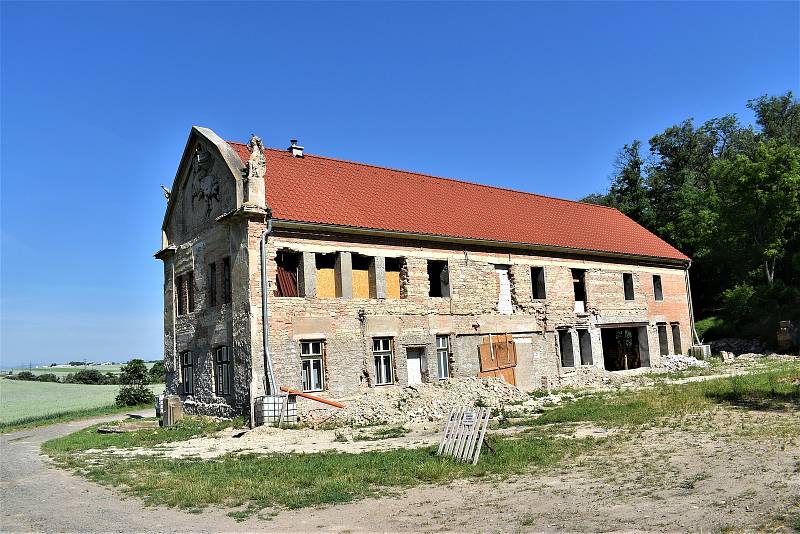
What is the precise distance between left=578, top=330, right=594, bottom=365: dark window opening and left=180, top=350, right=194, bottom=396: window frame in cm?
1662

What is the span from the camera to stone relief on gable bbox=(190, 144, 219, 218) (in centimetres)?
2286

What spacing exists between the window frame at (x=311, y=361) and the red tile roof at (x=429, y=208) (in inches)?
156

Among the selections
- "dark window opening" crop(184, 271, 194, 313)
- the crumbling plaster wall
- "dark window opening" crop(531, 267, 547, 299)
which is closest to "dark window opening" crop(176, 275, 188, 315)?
"dark window opening" crop(184, 271, 194, 313)

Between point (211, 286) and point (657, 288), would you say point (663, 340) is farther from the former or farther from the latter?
point (211, 286)

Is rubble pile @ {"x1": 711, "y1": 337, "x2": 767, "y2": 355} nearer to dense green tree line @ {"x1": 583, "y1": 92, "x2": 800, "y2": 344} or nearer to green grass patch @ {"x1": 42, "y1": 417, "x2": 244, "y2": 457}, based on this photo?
dense green tree line @ {"x1": 583, "y1": 92, "x2": 800, "y2": 344}

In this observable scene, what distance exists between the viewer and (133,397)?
4006 centimetres

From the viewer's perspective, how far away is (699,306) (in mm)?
45031

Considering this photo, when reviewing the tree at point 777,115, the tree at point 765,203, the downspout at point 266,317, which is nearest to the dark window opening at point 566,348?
the downspout at point 266,317

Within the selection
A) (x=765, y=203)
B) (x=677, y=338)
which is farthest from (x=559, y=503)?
(x=765, y=203)

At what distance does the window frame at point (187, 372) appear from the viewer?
79.0ft

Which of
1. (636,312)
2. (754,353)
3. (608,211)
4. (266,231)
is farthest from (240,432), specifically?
(754,353)

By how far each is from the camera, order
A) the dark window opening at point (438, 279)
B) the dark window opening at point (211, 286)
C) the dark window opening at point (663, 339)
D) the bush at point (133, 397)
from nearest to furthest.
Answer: the dark window opening at point (211, 286)
the dark window opening at point (438, 279)
the dark window opening at point (663, 339)
the bush at point (133, 397)

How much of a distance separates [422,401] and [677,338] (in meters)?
19.9

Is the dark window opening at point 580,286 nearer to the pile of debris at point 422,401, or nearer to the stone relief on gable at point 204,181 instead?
the pile of debris at point 422,401
